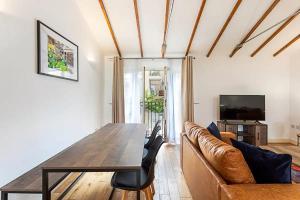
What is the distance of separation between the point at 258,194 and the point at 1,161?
2.24m

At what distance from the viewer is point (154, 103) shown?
6242mm

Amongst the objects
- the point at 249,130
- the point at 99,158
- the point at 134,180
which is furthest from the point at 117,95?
the point at 99,158

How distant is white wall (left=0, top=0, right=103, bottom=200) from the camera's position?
6.72 feet

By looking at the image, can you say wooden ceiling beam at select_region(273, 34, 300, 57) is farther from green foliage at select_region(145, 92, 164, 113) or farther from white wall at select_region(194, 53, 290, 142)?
green foliage at select_region(145, 92, 164, 113)

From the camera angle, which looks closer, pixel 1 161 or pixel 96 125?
pixel 1 161

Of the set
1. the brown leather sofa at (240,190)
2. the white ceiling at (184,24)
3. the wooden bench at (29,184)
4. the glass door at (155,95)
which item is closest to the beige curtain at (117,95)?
the white ceiling at (184,24)

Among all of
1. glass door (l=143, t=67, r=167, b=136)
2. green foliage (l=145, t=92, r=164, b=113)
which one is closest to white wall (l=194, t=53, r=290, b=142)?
glass door (l=143, t=67, r=167, b=136)

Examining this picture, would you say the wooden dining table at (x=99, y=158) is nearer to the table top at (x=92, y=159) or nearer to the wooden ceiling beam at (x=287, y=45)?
the table top at (x=92, y=159)

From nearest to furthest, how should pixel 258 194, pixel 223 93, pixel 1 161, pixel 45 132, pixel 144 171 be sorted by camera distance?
pixel 258 194, pixel 1 161, pixel 144 171, pixel 45 132, pixel 223 93

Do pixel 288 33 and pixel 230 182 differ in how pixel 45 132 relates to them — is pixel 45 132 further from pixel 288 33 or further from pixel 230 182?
pixel 288 33

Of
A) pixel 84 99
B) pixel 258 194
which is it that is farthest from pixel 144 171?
pixel 84 99

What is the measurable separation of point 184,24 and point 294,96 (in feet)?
12.2

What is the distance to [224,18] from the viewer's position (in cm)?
414

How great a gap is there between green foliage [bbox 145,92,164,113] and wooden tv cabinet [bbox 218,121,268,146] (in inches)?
69.9
